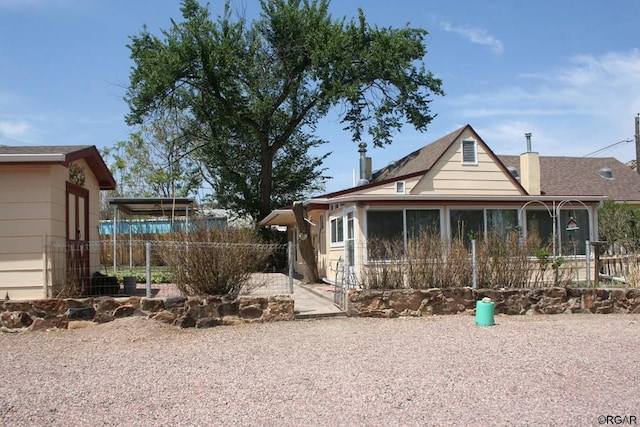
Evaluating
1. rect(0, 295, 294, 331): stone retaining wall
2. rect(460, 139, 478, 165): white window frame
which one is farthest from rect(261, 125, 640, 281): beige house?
rect(0, 295, 294, 331): stone retaining wall

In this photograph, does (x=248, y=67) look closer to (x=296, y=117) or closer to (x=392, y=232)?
(x=296, y=117)

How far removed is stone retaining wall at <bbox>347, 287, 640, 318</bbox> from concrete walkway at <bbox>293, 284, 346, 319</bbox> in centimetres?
49

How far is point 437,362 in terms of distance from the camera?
715cm

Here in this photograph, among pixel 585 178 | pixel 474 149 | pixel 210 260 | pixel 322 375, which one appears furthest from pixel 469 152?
pixel 322 375

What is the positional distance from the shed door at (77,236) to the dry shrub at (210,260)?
5.60 ft

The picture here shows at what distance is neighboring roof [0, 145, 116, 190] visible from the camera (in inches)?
375

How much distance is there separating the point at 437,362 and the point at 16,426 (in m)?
4.66

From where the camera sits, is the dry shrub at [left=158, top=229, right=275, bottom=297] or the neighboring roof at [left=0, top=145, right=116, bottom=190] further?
the dry shrub at [left=158, top=229, right=275, bottom=297]

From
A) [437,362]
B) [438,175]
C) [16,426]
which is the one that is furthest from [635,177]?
[16,426]

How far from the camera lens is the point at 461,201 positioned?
15.1 m

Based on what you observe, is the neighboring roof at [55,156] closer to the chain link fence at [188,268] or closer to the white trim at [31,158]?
the white trim at [31,158]

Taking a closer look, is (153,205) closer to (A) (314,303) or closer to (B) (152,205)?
(B) (152,205)

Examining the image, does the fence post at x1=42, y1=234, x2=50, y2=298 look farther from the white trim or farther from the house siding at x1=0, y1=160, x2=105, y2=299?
the white trim

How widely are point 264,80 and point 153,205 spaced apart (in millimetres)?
9185
